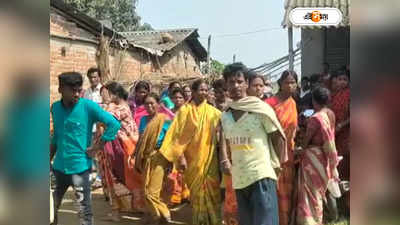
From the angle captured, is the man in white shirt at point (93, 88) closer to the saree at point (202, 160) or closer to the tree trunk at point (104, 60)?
the saree at point (202, 160)

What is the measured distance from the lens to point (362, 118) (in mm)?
1405

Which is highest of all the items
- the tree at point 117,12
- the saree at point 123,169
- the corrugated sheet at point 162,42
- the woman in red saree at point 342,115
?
the tree at point 117,12

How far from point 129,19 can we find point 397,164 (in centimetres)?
2663

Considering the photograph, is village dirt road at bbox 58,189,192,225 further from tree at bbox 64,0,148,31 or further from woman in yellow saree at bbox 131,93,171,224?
tree at bbox 64,0,148,31

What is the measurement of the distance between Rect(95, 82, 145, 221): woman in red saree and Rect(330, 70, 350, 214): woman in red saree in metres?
2.19

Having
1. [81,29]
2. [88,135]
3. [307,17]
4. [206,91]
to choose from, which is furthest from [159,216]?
[81,29]

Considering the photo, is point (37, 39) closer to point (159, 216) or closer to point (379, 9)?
point (379, 9)

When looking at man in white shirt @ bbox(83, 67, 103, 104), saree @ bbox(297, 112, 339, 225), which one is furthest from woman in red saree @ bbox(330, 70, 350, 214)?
man in white shirt @ bbox(83, 67, 103, 104)

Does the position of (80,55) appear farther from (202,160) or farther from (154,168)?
(202,160)

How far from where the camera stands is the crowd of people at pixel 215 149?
373cm

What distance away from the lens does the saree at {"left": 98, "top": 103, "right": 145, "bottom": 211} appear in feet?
19.6

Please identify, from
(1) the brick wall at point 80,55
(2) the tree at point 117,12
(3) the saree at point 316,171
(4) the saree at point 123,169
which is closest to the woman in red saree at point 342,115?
(3) the saree at point 316,171

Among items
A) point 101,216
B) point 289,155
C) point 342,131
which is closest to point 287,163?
point 289,155

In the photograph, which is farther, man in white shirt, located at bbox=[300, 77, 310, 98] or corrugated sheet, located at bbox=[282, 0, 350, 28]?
corrugated sheet, located at bbox=[282, 0, 350, 28]
